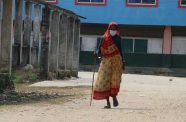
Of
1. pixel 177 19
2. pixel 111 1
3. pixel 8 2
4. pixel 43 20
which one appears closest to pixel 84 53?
pixel 111 1

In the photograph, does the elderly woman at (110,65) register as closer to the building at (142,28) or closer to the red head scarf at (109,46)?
the red head scarf at (109,46)

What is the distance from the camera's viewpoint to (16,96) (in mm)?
14508

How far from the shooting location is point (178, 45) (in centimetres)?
4734

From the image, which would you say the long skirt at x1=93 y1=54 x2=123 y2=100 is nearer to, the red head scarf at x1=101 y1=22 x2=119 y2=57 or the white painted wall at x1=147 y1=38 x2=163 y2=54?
the red head scarf at x1=101 y1=22 x2=119 y2=57

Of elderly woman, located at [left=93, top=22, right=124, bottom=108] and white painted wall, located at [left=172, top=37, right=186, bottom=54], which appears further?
white painted wall, located at [left=172, top=37, right=186, bottom=54]

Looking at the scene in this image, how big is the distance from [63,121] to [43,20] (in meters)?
14.1

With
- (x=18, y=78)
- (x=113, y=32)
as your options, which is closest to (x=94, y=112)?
(x=113, y=32)

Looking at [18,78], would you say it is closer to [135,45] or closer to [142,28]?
[142,28]

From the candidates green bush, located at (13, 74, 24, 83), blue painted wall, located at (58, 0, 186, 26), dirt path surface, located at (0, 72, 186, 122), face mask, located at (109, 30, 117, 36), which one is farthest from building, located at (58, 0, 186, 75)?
face mask, located at (109, 30, 117, 36)

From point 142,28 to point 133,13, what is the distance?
1.74 m

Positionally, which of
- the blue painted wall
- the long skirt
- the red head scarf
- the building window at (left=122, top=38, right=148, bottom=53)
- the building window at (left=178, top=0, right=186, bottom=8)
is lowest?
the building window at (left=122, top=38, right=148, bottom=53)

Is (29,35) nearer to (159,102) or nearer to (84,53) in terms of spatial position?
(159,102)

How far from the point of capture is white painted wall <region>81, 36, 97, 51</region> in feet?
158

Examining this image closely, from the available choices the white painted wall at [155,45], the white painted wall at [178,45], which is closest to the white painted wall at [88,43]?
the white painted wall at [155,45]
